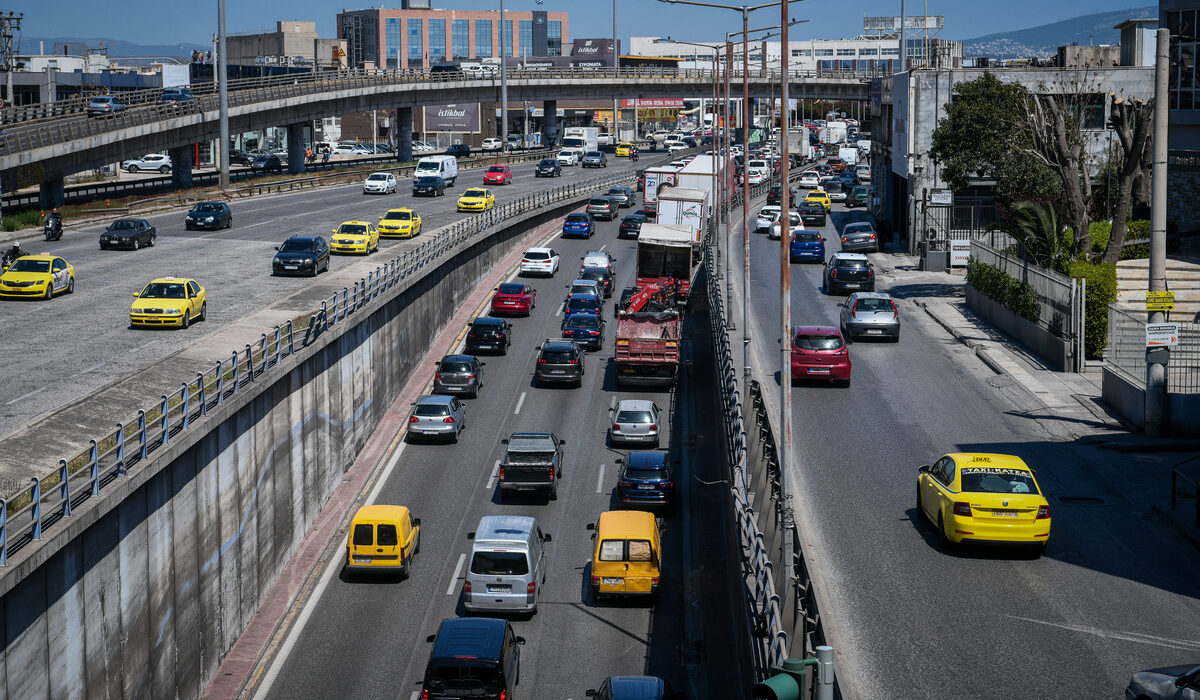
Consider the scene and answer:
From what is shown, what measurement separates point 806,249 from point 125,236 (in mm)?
34339

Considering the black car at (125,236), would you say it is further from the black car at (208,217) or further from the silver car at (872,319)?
the silver car at (872,319)

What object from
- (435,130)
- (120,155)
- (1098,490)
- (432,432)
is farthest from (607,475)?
(435,130)

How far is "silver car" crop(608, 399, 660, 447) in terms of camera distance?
4178 centimetres

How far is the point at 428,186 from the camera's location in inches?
3342

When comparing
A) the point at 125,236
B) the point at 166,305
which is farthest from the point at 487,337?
the point at 125,236

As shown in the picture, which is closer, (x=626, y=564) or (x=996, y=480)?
Result: (x=996, y=480)

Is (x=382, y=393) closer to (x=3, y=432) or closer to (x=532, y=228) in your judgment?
(x=3, y=432)

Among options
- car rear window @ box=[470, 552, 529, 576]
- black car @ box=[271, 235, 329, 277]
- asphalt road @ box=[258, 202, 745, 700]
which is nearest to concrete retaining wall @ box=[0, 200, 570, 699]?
asphalt road @ box=[258, 202, 745, 700]

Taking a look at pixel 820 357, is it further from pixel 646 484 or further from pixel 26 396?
pixel 26 396

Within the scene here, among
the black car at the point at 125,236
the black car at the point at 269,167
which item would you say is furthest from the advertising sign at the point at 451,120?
the black car at the point at 125,236

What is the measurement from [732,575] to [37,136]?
2036 inches

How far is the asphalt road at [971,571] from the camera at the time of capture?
1983 cm

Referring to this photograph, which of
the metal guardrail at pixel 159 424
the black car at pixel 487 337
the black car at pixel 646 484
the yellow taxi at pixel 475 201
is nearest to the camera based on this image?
the metal guardrail at pixel 159 424

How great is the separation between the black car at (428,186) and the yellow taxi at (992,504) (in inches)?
2502
